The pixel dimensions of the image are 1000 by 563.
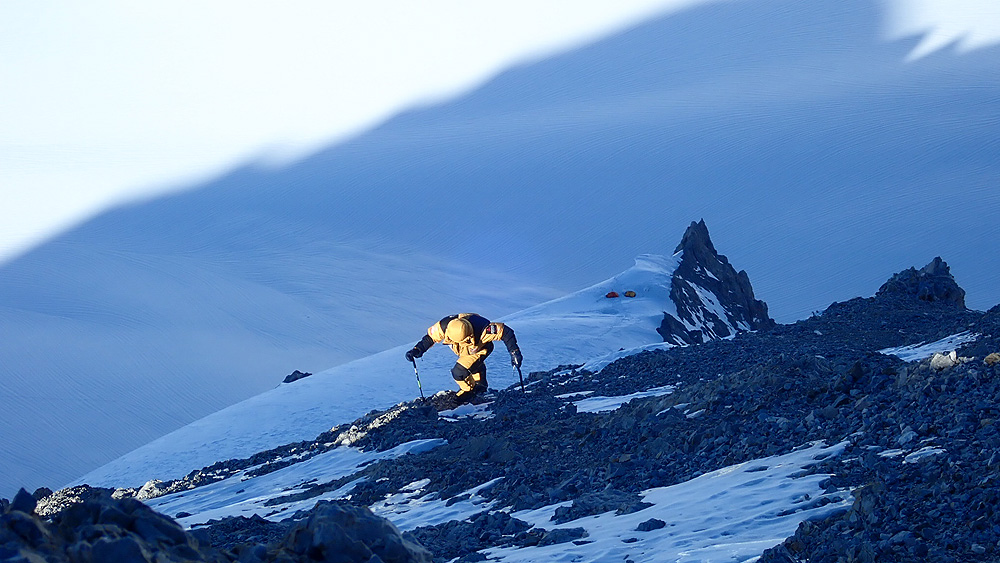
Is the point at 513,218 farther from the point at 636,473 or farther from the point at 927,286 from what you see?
the point at 636,473

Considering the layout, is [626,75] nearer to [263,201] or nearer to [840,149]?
[840,149]

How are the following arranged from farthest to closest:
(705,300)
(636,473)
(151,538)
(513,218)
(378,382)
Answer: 1. (513,218)
2. (705,300)
3. (378,382)
4. (636,473)
5. (151,538)

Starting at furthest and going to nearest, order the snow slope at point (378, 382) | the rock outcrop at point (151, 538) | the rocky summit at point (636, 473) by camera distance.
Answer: the snow slope at point (378, 382) < the rocky summit at point (636, 473) < the rock outcrop at point (151, 538)

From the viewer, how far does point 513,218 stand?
169ft

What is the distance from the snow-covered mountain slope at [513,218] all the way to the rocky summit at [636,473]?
18420mm

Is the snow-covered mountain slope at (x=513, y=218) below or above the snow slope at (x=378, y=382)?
above

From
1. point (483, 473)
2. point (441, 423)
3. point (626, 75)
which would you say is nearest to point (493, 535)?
point (483, 473)

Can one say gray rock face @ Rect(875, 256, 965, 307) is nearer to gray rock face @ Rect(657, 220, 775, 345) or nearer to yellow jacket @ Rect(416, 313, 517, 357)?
gray rock face @ Rect(657, 220, 775, 345)

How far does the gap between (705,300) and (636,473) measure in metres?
15.5

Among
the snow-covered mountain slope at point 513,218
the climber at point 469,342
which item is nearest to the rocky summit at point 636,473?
the climber at point 469,342

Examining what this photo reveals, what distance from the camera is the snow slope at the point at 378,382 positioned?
14000 millimetres

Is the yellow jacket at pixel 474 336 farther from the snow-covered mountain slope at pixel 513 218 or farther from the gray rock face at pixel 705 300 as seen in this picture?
the snow-covered mountain slope at pixel 513 218

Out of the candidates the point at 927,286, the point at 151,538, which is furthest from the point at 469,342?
the point at 927,286

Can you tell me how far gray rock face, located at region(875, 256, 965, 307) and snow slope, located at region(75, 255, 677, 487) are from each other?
4.35 meters
